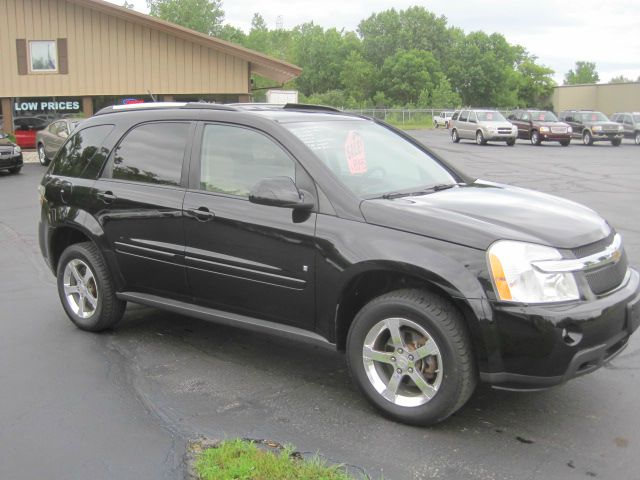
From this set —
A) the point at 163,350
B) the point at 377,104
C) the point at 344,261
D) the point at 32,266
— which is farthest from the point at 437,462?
the point at 377,104

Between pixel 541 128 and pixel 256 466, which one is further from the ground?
pixel 541 128

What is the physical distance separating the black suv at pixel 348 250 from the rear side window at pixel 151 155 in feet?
0.05

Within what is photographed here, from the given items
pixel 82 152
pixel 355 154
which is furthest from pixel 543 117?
pixel 355 154

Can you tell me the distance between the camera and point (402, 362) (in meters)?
3.76

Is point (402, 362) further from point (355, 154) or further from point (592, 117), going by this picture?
point (592, 117)

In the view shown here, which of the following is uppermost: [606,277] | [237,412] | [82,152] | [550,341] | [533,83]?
[533,83]

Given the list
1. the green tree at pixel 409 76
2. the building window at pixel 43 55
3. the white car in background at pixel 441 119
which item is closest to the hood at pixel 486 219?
the building window at pixel 43 55

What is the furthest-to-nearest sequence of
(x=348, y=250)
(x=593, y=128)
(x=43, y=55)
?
(x=593, y=128)
(x=43, y=55)
(x=348, y=250)

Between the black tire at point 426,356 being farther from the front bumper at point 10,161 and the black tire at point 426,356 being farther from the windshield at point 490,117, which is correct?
the windshield at point 490,117

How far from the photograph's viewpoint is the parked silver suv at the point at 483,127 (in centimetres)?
3284

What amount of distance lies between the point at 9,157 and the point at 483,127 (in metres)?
22.1

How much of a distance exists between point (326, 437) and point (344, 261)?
97 centimetres

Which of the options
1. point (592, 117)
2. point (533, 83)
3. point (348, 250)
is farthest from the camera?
point (533, 83)

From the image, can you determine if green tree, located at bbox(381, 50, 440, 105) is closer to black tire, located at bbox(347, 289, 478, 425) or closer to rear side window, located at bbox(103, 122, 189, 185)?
rear side window, located at bbox(103, 122, 189, 185)
